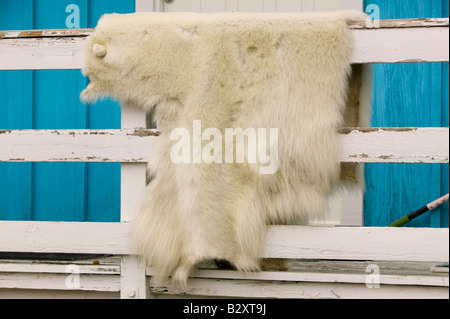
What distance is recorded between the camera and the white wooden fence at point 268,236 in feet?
5.05

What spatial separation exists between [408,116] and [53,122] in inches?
78.1

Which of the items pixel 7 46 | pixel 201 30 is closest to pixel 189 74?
pixel 201 30

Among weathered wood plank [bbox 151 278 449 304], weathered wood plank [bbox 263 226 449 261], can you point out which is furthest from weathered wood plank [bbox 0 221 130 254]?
weathered wood plank [bbox 263 226 449 261]

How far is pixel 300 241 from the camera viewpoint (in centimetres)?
159

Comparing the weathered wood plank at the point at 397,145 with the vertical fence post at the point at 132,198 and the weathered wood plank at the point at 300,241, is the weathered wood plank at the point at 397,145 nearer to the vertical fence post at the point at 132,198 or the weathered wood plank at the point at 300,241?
the weathered wood plank at the point at 300,241

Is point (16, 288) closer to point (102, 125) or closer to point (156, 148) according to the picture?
point (156, 148)

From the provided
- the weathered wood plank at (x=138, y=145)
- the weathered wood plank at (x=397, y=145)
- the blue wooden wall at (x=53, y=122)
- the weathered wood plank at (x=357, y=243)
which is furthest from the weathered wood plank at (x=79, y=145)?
the blue wooden wall at (x=53, y=122)

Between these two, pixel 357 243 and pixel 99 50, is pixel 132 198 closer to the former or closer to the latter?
pixel 99 50

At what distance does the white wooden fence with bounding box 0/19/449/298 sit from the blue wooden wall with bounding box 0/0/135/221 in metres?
1.10

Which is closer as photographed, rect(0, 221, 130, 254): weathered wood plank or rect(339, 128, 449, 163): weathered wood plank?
rect(339, 128, 449, 163): weathered wood plank

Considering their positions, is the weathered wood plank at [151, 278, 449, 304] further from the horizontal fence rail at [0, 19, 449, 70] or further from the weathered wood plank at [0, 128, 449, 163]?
the horizontal fence rail at [0, 19, 449, 70]

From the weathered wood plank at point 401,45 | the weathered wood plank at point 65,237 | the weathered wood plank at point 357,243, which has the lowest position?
the weathered wood plank at point 357,243

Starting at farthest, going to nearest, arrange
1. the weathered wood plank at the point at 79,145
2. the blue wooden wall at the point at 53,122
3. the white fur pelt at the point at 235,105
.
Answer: the blue wooden wall at the point at 53,122 → the weathered wood plank at the point at 79,145 → the white fur pelt at the point at 235,105

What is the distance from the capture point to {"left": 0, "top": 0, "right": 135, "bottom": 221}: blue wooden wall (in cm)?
285
